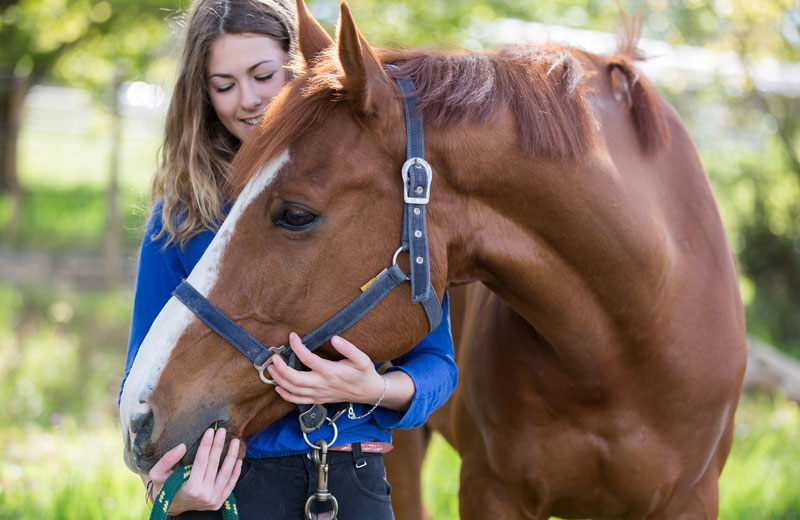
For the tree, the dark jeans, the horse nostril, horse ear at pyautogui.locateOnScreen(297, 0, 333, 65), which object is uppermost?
horse ear at pyautogui.locateOnScreen(297, 0, 333, 65)

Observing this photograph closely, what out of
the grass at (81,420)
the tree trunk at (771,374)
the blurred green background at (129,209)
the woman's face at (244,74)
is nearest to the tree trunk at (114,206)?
the blurred green background at (129,209)

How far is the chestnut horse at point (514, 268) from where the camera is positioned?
1675 mm

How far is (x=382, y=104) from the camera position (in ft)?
5.58

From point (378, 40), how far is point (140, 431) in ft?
4.14

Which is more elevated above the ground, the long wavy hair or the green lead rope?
the long wavy hair

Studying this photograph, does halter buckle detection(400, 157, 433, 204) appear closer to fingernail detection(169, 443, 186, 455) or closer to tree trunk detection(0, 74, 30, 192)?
fingernail detection(169, 443, 186, 455)

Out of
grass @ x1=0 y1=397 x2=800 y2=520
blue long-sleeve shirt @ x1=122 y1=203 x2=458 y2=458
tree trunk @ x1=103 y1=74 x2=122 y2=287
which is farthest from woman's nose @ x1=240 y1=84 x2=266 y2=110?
tree trunk @ x1=103 y1=74 x2=122 y2=287

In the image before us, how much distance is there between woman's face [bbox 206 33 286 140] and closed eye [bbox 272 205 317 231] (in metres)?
0.50

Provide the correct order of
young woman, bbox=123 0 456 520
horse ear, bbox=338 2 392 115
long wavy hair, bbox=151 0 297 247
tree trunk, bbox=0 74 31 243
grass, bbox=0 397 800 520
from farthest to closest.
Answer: tree trunk, bbox=0 74 31 243
grass, bbox=0 397 800 520
long wavy hair, bbox=151 0 297 247
young woman, bbox=123 0 456 520
horse ear, bbox=338 2 392 115

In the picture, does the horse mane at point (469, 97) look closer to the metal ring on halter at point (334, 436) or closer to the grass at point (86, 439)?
the metal ring on halter at point (334, 436)

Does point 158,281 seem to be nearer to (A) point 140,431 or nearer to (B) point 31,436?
(A) point 140,431

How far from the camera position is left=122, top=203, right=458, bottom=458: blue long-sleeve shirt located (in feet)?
6.00

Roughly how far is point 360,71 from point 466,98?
0.28 metres

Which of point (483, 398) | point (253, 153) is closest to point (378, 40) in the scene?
point (253, 153)
